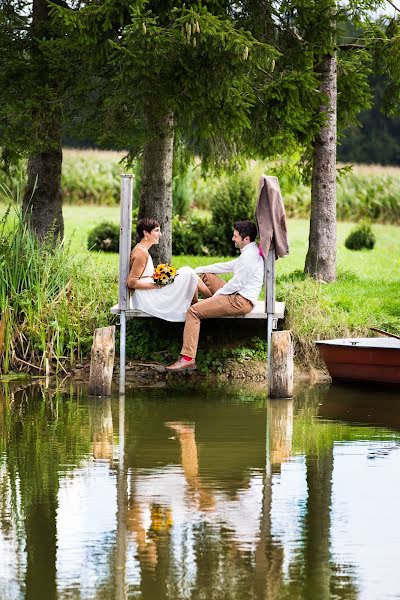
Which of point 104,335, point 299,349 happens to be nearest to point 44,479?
point 104,335

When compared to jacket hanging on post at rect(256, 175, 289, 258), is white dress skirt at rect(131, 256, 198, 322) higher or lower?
lower

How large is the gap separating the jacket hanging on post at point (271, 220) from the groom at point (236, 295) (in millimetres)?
111

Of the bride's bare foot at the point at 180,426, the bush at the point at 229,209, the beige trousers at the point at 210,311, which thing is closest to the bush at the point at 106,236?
the bush at the point at 229,209

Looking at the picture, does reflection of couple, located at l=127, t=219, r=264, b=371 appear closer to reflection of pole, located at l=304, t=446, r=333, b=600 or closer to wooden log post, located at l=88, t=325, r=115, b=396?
wooden log post, located at l=88, t=325, r=115, b=396

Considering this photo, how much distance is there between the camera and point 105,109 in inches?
582

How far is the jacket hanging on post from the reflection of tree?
248cm

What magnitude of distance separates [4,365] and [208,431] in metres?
3.67

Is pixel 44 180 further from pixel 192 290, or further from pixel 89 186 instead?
pixel 89 186

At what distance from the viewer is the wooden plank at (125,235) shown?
12164 millimetres

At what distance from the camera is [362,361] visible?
41.2 ft

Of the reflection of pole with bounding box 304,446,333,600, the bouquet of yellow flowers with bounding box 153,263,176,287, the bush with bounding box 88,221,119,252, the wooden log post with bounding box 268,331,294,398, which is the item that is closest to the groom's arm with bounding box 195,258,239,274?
the bouquet of yellow flowers with bounding box 153,263,176,287

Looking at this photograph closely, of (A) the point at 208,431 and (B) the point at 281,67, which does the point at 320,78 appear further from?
(A) the point at 208,431

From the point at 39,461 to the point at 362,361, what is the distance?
4.56 meters

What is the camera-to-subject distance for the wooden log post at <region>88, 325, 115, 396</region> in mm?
12016
